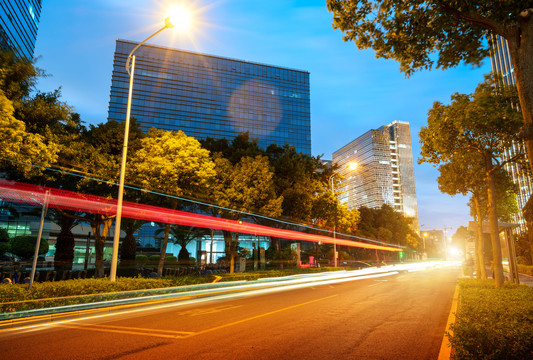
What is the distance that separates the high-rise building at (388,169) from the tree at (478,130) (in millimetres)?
158140

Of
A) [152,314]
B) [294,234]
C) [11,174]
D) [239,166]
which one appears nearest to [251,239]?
[294,234]

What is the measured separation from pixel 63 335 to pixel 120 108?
9415cm

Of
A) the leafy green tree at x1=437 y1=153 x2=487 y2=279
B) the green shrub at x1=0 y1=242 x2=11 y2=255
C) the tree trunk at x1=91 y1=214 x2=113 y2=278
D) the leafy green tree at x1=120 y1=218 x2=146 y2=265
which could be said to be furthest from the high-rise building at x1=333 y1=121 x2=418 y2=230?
the tree trunk at x1=91 y1=214 x2=113 y2=278

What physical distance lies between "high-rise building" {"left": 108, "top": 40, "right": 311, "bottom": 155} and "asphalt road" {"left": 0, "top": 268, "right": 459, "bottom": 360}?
85.1 meters

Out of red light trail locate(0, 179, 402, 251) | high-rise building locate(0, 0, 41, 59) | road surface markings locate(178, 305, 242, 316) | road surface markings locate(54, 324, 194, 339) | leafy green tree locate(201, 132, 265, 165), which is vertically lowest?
road surface markings locate(178, 305, 242, 316)

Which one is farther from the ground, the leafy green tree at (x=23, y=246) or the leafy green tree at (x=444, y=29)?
the leafy green tree at (x=444, y=29)

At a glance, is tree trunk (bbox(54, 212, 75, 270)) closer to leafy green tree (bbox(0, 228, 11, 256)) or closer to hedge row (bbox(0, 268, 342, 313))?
leafy green tree (bbox(0, 228, 11, 256))

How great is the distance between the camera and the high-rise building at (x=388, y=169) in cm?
17362

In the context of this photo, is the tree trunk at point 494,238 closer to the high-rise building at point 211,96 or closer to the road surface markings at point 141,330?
the road surface markings at point 141,330

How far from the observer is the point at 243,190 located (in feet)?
84.6

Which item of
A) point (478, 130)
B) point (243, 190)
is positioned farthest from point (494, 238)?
point (243, 190)

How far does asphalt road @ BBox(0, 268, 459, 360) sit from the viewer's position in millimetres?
6242

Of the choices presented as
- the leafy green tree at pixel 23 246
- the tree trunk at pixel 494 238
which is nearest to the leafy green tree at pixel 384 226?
the tree trunk at pixel 494 238

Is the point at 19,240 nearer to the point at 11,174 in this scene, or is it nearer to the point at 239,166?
the point at 11,174
